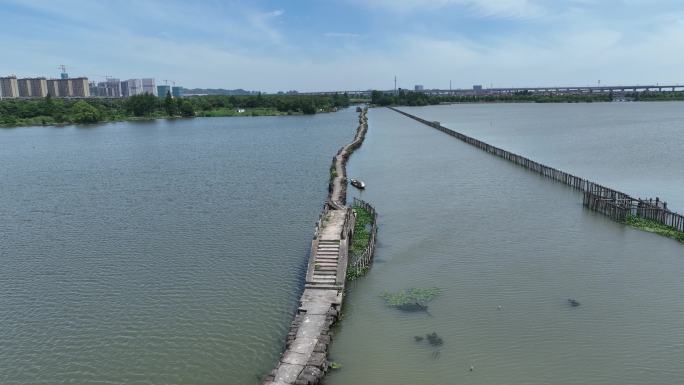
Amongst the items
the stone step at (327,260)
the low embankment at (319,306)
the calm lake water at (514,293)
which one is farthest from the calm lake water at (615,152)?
the stone step at (327,260)

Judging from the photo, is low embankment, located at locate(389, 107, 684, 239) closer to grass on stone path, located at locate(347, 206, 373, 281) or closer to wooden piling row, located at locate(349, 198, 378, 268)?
grass on stone path, located at locate(347, 206, 373, 281)

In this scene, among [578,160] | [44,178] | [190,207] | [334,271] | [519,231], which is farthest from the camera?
[578,160]

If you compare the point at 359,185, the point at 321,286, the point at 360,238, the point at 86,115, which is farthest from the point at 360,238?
the point at 86,115

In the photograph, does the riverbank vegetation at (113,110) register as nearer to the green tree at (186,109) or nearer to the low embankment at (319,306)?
the green tree at (186,109)

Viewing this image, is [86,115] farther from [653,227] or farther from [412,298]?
[653,227]

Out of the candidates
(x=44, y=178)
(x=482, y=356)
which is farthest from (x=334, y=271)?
(x=44, y=178)

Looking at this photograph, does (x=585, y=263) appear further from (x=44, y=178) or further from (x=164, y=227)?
(x=44, y=178)
